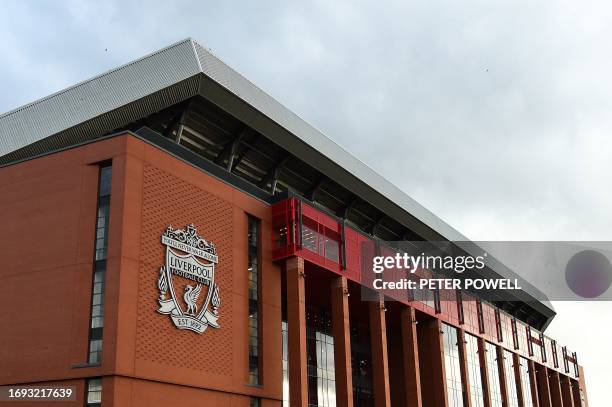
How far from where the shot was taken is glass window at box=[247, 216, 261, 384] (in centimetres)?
4238

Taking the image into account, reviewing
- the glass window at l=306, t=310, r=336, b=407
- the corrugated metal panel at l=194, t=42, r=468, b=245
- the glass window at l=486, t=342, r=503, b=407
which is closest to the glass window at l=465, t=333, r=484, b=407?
the glass window at l=486, t=342, r=503, b=407

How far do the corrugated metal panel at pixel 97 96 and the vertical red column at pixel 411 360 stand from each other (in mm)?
27537

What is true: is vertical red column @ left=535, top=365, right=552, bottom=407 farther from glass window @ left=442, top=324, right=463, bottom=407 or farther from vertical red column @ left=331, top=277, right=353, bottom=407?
vertical red column @ left=331, top=277, right=353, bottom=407

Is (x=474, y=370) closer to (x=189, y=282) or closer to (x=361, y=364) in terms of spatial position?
(x=361, y=364)

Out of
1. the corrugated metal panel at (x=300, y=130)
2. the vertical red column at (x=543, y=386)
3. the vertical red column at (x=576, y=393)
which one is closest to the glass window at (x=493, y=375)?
the corrugated metal panel at (x=300, y=130)

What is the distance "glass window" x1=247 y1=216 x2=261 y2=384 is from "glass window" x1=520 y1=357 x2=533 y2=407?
162ft

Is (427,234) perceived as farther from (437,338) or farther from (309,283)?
(309,283)

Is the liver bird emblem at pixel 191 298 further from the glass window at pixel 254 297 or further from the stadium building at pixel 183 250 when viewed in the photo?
the glass window at pixel 254 297

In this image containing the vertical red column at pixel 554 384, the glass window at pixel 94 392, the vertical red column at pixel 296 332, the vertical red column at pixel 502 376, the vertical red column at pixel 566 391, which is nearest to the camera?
the glass window at pixel 94 392

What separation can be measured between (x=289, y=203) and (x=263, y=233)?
2606mm

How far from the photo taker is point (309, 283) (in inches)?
2024

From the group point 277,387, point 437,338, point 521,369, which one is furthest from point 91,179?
point 521,369

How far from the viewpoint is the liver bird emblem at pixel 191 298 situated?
38.3 meters

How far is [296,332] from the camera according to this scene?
44562 mm
